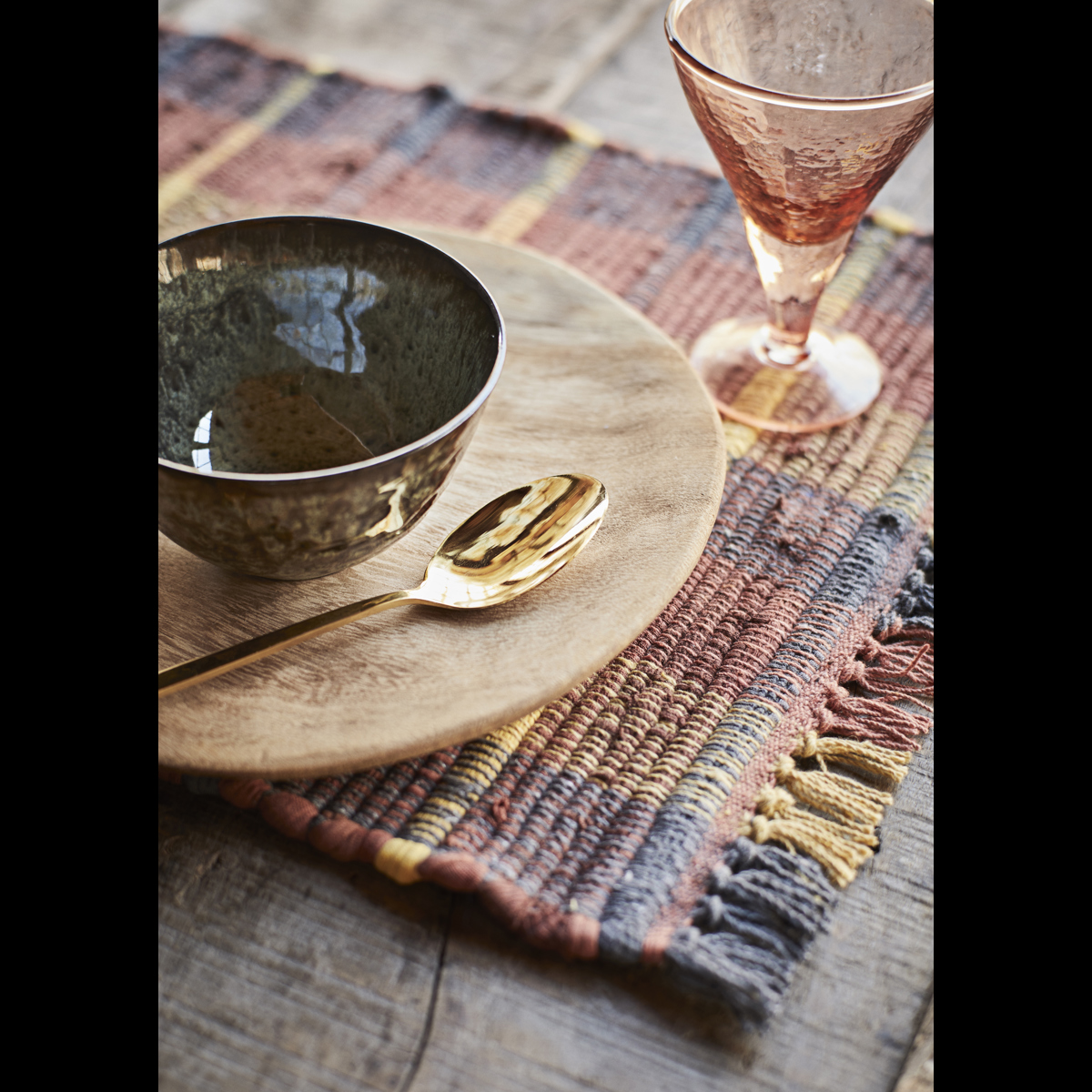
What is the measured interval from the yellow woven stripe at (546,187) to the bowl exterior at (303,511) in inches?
12.0

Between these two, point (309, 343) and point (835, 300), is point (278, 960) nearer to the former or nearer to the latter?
point (309, 343)

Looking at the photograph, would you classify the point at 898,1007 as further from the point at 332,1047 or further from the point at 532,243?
the point at 532,243

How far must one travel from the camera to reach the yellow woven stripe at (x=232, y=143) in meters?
0.66

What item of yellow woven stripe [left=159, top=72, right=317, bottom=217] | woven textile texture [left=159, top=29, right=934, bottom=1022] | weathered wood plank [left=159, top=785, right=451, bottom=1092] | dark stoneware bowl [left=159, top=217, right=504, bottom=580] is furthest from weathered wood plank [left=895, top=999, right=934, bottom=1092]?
yellow woven stripe [left=159, top=72, right=317, bottom=217]

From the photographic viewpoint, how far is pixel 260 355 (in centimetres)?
46

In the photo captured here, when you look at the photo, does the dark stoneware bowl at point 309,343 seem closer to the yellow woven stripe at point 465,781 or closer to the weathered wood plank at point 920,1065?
the yellow woven stripe at point 465,781

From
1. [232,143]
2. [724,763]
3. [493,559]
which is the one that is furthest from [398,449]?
[232,143]

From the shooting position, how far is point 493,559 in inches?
15.6

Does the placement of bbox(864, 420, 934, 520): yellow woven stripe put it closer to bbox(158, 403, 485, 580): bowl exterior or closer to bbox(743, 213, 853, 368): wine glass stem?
bbox(743, 213, 853, 368): wine glass stem

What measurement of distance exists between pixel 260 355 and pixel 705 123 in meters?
0.23

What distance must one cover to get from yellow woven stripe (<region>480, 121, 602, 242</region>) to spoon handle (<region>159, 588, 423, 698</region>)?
Answer: 0.32 m

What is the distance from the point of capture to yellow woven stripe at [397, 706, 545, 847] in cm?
35

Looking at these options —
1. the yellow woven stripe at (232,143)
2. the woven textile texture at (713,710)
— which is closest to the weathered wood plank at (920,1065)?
the woven textile texture at (713,710)

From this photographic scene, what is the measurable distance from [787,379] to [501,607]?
245mm
